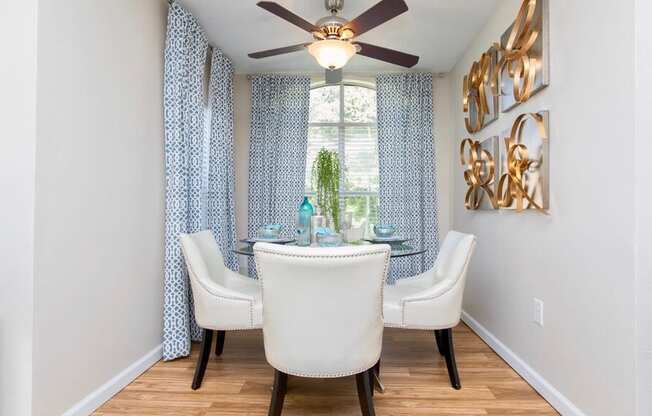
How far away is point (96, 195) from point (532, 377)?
8.31 ft

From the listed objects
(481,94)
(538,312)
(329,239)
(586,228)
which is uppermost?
(481,94)

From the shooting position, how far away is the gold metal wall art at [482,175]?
276 cm

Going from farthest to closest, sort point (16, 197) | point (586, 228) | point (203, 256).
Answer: point (203, 256), point (586, 228), point (16, 197)

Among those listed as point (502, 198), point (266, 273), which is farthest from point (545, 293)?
point (266, 273)

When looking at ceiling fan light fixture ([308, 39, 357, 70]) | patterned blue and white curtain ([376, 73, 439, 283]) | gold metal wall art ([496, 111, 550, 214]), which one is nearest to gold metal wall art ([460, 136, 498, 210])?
gold metal wall art ([496, 111, 550, 214])

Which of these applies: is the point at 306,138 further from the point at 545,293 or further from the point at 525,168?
the point at 545,293

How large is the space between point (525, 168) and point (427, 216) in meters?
1.84

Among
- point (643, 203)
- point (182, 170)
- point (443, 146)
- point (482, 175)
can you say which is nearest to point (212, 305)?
point (182, 170)

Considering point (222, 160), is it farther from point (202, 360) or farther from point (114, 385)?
point (114, 385)

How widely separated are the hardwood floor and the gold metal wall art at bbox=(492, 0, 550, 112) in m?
1.64

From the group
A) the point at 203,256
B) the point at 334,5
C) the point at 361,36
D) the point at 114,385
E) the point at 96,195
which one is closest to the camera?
the point at 96,195

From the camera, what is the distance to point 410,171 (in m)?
4.04

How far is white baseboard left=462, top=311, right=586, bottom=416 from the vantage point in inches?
73.4

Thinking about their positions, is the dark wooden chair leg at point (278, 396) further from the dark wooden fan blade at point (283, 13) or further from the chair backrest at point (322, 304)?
the dark wooden fan blade at point (283, 13)
